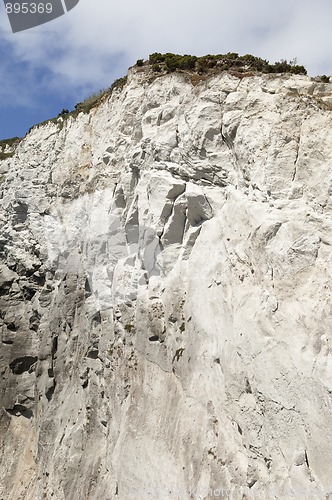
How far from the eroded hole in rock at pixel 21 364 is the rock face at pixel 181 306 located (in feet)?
0.34

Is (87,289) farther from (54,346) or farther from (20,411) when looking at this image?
(20,411)

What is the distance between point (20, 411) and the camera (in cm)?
2838

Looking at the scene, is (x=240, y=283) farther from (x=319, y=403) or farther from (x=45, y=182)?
(x=45, y=182)

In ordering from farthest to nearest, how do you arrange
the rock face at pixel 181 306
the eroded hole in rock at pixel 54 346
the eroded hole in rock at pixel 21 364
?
the eroded hole in rock at pixel 21 364 → the eroded hole in rock at pixel 54 346 → the rock face at pixel 181 306

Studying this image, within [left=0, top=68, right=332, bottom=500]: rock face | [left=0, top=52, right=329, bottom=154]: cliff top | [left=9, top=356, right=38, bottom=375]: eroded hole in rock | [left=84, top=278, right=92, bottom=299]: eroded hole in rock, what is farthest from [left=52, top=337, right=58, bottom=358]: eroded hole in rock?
[left=0, top=52, right=329, bottom=154]: cliff top

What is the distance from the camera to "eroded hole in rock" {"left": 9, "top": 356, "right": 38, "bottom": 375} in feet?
95.0

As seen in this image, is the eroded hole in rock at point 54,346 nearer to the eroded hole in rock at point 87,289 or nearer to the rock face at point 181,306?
the rock face at point 181,306

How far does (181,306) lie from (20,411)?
1637 centimetres

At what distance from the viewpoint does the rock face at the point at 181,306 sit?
12.0 metres

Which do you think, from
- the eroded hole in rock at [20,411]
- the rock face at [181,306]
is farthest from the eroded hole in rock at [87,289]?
the eroded hole in rock at [20,411]

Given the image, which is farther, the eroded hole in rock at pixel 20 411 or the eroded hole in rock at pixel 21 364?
the eroded hole in rock at pixel 21 364

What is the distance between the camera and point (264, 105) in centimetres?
1583

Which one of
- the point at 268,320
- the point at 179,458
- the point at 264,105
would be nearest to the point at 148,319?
the point at 179,458

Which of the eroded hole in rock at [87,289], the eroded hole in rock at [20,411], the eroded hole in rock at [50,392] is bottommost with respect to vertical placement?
the eroded hole in rock at [20,411]
